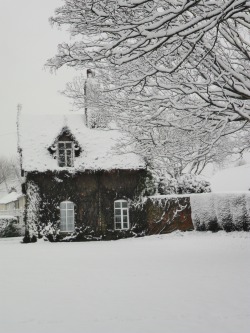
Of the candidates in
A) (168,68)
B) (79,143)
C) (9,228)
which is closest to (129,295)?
(168,68)

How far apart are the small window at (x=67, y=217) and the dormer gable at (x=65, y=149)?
2.23m

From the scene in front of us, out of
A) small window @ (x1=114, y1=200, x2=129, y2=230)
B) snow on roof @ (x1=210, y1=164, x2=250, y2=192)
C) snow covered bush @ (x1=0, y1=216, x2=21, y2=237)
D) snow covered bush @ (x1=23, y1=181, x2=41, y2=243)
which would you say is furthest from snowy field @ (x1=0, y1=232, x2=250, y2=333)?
snow on roof @ (x1=210, y1=164, x2=250, y2=192)

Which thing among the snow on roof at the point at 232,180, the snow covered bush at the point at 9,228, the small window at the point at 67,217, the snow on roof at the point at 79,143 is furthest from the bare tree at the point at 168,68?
the snow on roof at the point at 232,180

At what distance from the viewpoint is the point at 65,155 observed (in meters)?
22.4

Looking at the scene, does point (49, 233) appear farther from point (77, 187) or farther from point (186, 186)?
point (186, 186)

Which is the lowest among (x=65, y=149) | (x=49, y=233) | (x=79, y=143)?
(x=49, y=233)

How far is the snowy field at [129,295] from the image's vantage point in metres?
5.21

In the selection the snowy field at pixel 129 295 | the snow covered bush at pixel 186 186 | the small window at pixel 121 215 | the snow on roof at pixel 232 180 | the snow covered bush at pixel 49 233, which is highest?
the snow on roof at pixel 232 180

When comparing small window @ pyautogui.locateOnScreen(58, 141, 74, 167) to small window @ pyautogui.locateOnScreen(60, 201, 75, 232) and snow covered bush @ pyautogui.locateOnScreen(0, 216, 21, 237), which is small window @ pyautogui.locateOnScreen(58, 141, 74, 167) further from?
snow covered bush @ pyautogui.locateOnScreen(0, 216, 21, 237)

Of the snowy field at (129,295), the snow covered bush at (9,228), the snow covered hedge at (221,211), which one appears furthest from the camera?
the snow covered bush at (9,228)

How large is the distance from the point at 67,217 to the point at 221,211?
331 inches

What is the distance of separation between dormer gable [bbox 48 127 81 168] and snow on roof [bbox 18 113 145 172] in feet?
0.58

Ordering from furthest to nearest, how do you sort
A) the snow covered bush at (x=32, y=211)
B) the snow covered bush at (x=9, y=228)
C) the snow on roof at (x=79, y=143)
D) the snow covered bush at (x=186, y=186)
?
the snow covered bush at (x=9, y=228), the snow covered bush at (x=186, y=186), the snow on roof at (x=79, y=143), the snow covered bush at (x=32, y=211)

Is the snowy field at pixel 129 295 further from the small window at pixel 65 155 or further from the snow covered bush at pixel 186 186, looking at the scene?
the snow covered bush at pixel 186 186
